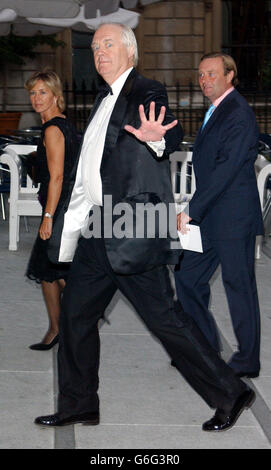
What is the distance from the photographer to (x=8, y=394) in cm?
502

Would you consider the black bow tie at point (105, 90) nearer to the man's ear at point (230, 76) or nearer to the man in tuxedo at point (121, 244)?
the man in tuxedo at point (121, 244)

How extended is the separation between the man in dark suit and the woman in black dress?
838mm

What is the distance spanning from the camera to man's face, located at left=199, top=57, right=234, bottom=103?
5.24 metres

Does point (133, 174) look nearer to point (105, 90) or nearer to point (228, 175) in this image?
point (105, 90)

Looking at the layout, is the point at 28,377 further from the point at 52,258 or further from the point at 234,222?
the point at 234,222

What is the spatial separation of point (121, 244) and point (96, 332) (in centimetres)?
53

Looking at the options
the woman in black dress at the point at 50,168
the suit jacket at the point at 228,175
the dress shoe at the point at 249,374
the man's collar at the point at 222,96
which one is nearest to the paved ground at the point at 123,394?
the dress shoe at the point at 249,374

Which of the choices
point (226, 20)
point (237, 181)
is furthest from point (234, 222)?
point (226, 20)

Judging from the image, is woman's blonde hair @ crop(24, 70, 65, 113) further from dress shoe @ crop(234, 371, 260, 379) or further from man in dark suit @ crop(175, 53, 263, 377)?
dress shoe @ crop(234, 371, 260, 379)

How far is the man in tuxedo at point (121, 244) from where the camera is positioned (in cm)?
415

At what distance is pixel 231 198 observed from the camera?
5164mm

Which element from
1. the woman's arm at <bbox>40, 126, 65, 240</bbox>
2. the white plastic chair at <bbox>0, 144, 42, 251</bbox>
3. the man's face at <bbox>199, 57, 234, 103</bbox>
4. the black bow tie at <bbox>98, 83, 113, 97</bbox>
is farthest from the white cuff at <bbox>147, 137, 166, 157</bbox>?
the white plastic chair at <bbox>0, 144, 42, 251</bbox>

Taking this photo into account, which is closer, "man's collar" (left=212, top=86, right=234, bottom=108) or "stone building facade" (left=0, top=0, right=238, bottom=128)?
"man's collar" (left=212, top=86, right=234, bottom=108)
